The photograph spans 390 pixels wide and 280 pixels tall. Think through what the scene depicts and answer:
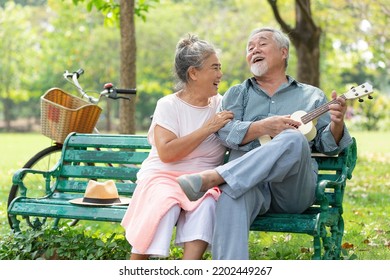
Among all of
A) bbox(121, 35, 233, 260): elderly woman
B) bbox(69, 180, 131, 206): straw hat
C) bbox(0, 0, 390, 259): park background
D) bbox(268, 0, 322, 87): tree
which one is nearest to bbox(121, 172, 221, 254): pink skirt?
bbox(121, 35, 233, 260): elderly woman

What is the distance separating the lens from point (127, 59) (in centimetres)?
716

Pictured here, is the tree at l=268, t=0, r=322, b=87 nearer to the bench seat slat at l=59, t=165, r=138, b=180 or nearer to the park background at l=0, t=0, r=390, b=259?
the bench seat slat at l=59, t=165, r=138, b=180

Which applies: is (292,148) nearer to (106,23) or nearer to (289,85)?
(289,85)

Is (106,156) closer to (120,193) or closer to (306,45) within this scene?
(120,193)

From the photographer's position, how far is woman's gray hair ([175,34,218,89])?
14.0 ft

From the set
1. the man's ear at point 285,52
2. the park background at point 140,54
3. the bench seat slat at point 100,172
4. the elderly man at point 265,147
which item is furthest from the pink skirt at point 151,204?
the park background at point 140,54

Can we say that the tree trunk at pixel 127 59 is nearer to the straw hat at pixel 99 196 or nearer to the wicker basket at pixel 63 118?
the wicker basket at pixel 63 118

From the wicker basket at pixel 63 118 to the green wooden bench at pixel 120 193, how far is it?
14cm

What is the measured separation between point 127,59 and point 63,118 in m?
2.01

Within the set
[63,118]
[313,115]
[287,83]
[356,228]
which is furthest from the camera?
[356,228]

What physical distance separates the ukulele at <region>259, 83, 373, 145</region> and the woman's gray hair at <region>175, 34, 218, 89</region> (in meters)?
0.55

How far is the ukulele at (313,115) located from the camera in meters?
4.00

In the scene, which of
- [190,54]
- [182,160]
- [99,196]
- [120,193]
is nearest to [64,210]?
[99,196]
